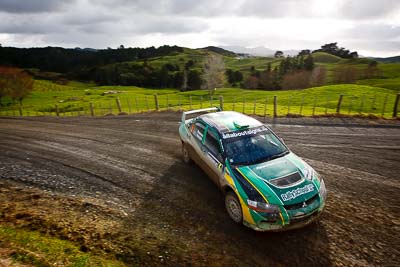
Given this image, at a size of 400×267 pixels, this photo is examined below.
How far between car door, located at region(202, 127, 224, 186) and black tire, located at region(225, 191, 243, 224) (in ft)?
2.13

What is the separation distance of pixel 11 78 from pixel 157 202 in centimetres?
6665

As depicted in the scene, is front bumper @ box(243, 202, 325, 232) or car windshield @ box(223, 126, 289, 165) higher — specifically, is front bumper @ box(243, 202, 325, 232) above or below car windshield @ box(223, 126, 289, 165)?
below

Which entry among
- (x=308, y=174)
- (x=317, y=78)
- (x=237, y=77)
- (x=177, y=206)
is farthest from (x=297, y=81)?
(x=177, y=206)

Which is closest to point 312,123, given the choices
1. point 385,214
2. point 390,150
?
point 390,150

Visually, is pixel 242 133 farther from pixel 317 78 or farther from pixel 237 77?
pixel 237 77

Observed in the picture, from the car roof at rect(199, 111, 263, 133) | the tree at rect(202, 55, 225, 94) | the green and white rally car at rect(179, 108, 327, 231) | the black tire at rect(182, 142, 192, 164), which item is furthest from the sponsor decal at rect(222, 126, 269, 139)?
the tree at rect(202, 55, 225, 94)

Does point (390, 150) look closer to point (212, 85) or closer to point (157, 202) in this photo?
point (157, 202)

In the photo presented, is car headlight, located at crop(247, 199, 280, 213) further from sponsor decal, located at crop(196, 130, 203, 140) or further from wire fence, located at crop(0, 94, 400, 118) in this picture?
wire fence, located at crop(0, 94, 400, 118)

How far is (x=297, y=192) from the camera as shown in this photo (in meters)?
5.47

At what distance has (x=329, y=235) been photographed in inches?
221

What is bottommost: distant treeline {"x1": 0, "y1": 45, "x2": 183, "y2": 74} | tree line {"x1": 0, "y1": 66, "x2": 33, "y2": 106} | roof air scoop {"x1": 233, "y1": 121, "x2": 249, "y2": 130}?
tree line {"x1": 0, "y1": 66, "x2": 33, "y2": 106}

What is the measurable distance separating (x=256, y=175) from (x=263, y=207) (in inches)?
30.8

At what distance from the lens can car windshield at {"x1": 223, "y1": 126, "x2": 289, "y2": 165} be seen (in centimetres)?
651

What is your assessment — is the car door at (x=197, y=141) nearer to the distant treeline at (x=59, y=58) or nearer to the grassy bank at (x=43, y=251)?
the grassy bank at (x=43, y=251)
